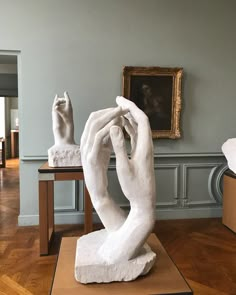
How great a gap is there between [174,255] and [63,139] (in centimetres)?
158

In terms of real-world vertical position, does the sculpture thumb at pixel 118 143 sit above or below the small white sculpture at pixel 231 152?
above

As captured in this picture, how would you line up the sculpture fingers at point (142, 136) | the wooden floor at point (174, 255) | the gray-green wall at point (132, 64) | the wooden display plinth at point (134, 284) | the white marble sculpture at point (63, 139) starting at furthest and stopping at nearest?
the gray-green wall at point (132, 64) → the white marble sculpture at point (63, 139) → the wooden floor at point (174, 255) → the sculpture fingers at point (142, 136) → the wooden display plinth at point (134, 284)

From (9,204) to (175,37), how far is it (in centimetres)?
345

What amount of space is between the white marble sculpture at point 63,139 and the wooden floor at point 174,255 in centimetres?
90

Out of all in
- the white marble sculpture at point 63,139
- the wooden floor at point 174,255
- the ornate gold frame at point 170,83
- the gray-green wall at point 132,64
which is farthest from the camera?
the ornate gold frame at point 170,83

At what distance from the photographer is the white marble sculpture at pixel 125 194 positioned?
122cm

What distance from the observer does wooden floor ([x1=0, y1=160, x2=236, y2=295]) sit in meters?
2.20

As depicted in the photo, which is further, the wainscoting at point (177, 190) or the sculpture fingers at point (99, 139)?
the wainscoting at point (177, 190)

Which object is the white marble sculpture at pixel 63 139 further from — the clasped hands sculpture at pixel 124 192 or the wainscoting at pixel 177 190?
the clasped hands sculpture at pixel 124 192

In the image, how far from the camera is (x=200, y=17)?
3754 mm

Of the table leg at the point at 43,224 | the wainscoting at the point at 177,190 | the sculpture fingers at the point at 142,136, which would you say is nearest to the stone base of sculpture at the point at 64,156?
the table leg at the point at 43,224

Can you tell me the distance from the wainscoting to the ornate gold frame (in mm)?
314

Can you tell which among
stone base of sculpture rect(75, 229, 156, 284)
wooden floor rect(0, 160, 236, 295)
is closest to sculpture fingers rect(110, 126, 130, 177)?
stone base of sculpture rect(75, 229, 156, 284)

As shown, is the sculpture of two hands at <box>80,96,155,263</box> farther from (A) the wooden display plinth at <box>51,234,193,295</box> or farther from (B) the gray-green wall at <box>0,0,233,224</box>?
(B) the gray-green wall at <box>0,0,233,224</box>
